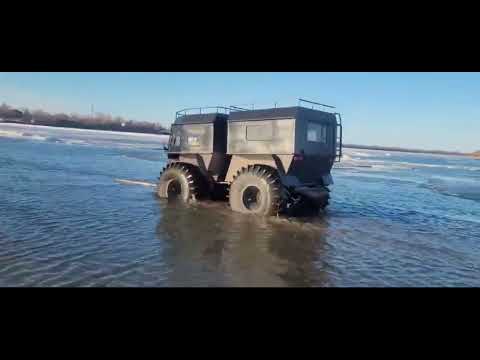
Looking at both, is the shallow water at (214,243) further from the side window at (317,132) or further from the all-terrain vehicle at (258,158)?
the side window at (317,132)

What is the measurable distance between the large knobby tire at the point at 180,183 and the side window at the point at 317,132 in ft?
12.6

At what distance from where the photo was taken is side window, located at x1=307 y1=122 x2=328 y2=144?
30.5 feet

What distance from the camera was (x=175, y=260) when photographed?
18.4 feet

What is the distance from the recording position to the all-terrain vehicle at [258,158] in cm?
902

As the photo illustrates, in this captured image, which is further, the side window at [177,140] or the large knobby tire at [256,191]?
the side window at [177,140]

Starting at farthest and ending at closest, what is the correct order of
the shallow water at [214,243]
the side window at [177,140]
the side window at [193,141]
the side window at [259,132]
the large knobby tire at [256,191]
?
the side window at [177,140], the side window at [193,141], the side window at [259,132], the large knobby tire at [256,191], the shallow water at [214,243]

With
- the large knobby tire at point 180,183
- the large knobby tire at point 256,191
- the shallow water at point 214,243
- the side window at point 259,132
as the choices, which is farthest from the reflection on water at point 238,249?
the side window at point 259,132

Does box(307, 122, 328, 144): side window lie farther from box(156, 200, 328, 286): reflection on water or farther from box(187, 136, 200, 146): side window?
box(187, 136, 200, 146): side window

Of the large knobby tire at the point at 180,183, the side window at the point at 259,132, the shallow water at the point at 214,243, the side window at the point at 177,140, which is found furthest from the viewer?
the side window at the point at 177,140

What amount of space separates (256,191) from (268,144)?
135 cm

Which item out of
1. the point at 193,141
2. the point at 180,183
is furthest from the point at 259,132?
the point at 180,183
